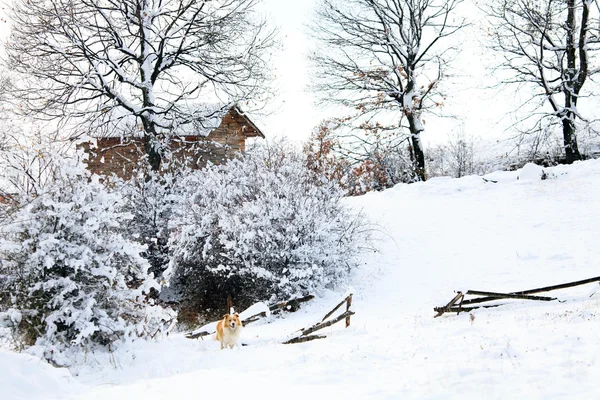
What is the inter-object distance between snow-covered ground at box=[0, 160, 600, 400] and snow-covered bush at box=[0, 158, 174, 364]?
0.49m

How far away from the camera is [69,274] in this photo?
23.6 feet

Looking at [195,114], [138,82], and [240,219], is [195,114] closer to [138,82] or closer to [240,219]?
[138,82]

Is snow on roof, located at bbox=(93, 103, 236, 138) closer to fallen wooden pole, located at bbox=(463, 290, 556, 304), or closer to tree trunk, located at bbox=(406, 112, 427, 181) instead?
tree trunk, located at bbox=(406, 112, 427, 181)

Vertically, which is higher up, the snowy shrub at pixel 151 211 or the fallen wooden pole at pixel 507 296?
the snowy shrub at pixel 151 211

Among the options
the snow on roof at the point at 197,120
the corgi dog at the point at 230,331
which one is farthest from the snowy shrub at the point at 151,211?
the corgi dog at the point at 230,331

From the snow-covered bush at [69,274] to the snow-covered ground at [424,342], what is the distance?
1.62 feet

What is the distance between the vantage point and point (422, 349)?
5.84 m

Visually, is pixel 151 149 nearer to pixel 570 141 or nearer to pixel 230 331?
pixel 230 331

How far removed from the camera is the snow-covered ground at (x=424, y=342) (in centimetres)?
445

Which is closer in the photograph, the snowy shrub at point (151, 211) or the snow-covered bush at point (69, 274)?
the snow-covered bush at point (69, 274)

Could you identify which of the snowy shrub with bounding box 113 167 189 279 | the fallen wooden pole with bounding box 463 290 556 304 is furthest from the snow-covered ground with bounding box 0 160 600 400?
the snowy shrub with bounding box 113 167 189 279

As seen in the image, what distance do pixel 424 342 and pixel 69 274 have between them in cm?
538

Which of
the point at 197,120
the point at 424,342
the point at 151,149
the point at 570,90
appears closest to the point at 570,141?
the point at 570,90

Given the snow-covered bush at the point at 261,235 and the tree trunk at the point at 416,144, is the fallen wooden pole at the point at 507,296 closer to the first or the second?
the snow-covered bush at the point at 261,235
